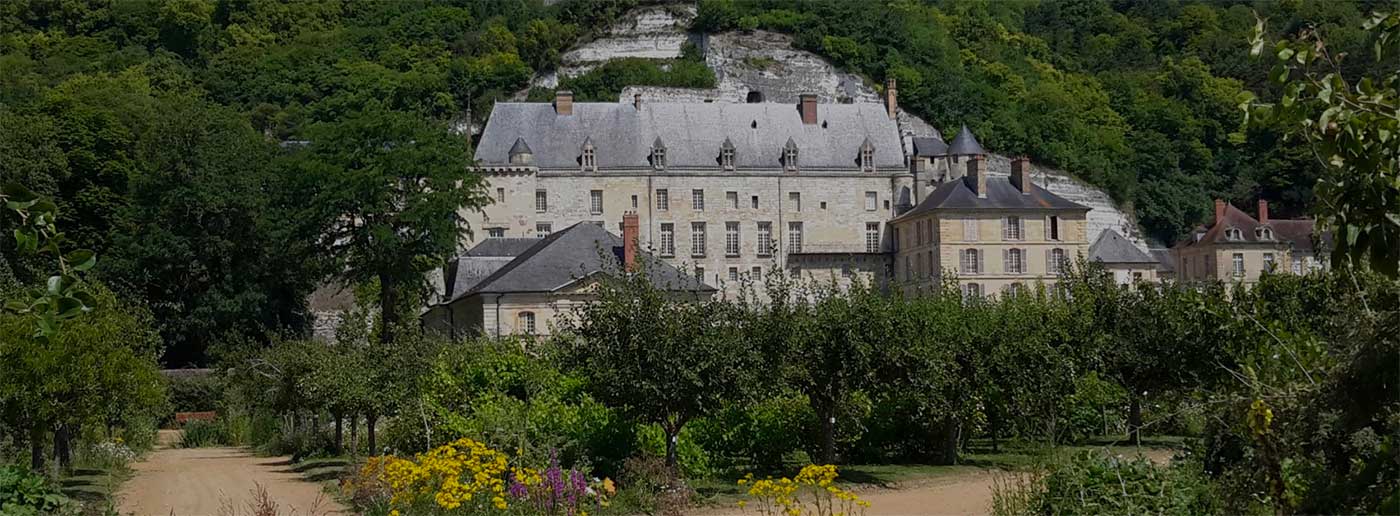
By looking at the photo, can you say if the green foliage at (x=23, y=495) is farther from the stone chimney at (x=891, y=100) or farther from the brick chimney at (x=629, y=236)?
the stone chimney at (x=891, y=100)

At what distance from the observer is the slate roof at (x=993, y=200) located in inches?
2502

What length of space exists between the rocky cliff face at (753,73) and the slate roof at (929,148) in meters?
1.04

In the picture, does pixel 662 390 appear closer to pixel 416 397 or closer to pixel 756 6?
pixel 416 397

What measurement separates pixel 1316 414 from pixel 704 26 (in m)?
91.0

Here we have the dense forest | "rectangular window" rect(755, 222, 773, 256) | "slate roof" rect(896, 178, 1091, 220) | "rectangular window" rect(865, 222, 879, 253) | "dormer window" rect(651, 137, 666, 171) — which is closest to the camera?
the dense forest

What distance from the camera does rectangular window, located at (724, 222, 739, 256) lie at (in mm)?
69062

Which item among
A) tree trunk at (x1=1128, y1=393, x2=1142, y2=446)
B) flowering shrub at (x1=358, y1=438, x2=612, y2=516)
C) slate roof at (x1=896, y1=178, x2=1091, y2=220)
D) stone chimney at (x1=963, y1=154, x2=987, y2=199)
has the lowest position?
tree trunk at (x1=1128, y1=393, x2=1142, y2=446)

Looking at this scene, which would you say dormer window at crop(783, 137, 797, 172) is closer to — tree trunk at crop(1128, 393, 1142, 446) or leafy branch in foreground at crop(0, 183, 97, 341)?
tree trunk at crop(1128, 393, 1142, 446)

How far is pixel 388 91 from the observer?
8900 cm

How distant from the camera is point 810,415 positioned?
2120 cm

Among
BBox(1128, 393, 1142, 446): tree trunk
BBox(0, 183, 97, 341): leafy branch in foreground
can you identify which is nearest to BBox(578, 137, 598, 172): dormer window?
BBox(1128, 393, 1142, 446): tree trunk

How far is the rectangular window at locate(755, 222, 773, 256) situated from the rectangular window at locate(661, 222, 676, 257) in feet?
12.9

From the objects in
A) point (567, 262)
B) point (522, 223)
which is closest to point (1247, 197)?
point (522, 223)

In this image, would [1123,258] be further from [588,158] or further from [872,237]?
[588,158]
